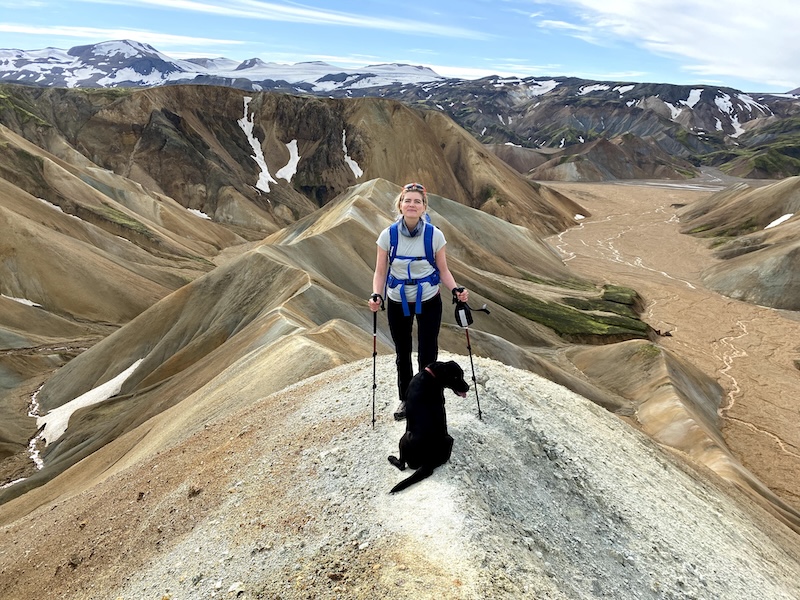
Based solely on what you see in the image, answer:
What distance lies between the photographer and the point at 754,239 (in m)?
77.4

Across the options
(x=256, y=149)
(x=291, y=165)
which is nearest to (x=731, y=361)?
(x=291, y=165)

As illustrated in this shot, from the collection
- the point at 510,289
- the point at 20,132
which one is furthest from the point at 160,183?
the point at 510,289

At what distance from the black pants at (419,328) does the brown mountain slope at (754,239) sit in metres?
63.9

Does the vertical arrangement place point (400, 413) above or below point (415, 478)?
below

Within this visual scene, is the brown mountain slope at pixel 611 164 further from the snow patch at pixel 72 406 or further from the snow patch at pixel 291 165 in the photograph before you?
the snow patch at pixel 72 406

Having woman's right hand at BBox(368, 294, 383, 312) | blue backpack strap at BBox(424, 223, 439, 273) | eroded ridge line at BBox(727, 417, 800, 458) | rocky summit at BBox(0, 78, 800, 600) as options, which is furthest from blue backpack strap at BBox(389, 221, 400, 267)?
eroded ridge line at BBox(727, 417, 800, 458)

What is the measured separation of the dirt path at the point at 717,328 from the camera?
31.7m

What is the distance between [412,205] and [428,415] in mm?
2970

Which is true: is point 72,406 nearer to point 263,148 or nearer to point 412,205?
point 412,205

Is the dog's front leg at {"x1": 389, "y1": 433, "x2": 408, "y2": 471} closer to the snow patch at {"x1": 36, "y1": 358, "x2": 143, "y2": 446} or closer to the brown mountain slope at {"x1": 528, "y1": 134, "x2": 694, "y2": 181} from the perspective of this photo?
the snow patch at {"x1": 36, "y1": 358, "x2": 143, "y2": 446}

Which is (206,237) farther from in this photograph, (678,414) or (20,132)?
(678,414)

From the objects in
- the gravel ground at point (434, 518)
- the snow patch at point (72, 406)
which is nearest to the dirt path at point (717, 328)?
the gravel ground at point (434, 518)

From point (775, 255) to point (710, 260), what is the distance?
14.5m

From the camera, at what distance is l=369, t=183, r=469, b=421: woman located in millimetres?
8164
